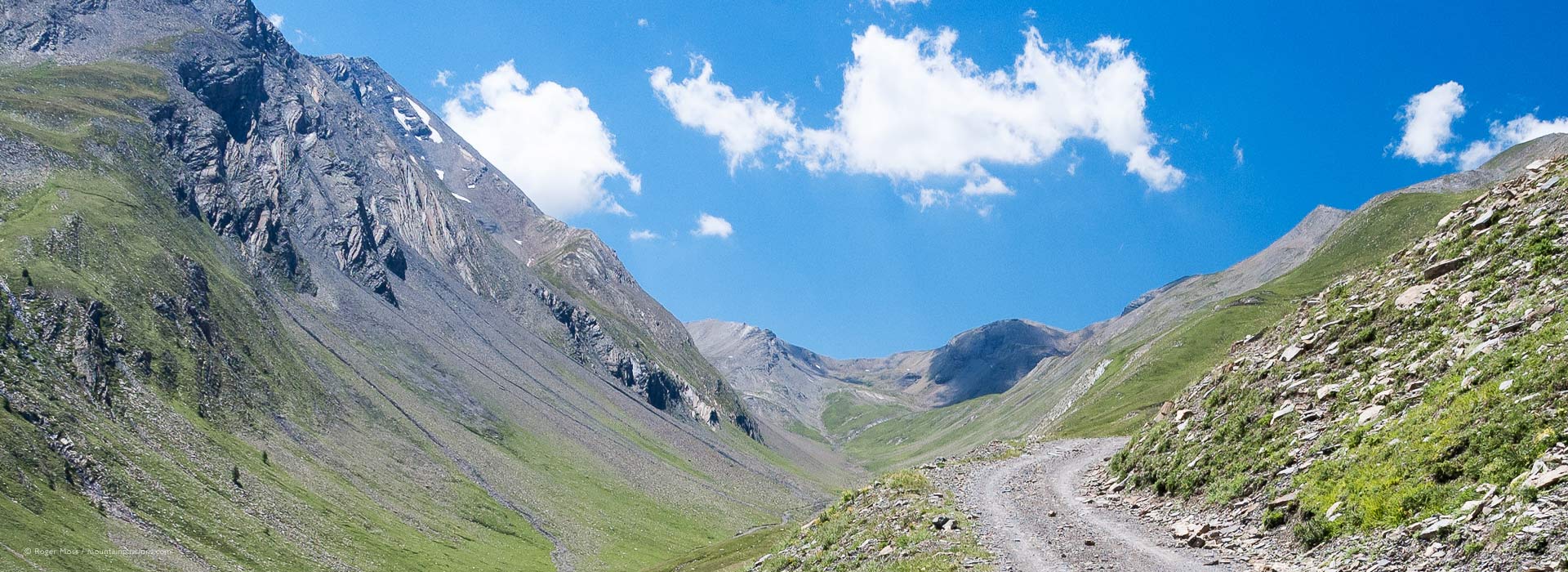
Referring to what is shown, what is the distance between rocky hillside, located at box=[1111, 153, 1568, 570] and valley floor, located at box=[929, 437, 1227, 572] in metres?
1.82

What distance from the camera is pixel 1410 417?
20.8m

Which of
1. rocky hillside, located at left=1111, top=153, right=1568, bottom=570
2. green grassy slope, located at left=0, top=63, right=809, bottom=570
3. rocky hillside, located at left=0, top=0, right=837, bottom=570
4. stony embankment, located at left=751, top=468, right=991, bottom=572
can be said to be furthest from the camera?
rocky hillside, located at left=0, top=0, right=837, bottom=570

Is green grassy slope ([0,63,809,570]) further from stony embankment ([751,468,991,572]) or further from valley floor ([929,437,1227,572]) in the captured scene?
valley floor ([929,437,1227,572])

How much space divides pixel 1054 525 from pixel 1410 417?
399 inches

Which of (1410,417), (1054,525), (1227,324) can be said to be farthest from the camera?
(1227,324)

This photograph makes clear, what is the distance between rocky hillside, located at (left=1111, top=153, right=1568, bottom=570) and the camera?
15805mm

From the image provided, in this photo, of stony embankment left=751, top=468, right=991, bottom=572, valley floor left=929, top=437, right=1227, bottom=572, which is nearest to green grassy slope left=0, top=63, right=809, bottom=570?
stony embankment left=751, top=468, right=991, bottom=572

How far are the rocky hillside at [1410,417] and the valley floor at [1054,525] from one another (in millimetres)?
1817

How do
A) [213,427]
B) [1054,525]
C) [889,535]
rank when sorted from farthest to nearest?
[213,427] → [889,535] → [1054,525]

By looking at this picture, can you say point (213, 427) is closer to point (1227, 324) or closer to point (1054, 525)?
point (1054, 525)

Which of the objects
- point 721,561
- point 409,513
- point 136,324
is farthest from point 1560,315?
point 136,324

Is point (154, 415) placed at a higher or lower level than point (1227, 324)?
lower

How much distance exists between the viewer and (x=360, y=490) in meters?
120

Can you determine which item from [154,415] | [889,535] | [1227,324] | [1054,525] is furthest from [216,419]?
[1227,324]
